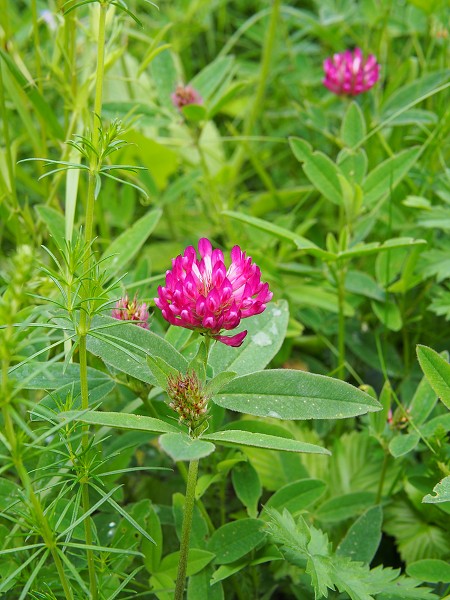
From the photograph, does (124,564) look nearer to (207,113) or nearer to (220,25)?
(207,113)

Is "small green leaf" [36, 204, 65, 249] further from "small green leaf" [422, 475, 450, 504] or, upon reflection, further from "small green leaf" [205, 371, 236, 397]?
"small green leaf" [422, 475, 450, 504]

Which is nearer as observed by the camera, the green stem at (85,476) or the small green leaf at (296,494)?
the green stem at (85,476)

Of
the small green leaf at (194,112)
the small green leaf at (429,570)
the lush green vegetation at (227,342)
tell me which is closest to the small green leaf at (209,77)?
the lush green vegetation at (227,342)

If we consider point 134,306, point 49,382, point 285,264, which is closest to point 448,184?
point 285,264

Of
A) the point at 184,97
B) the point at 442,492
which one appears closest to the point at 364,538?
the point at 442,492

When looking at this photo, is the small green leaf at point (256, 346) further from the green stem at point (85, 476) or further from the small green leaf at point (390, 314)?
the small green leaf at point (390, 314)

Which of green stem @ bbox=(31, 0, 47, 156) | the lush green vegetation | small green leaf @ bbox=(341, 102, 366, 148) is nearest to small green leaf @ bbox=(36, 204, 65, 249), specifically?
the lush green vegetation
